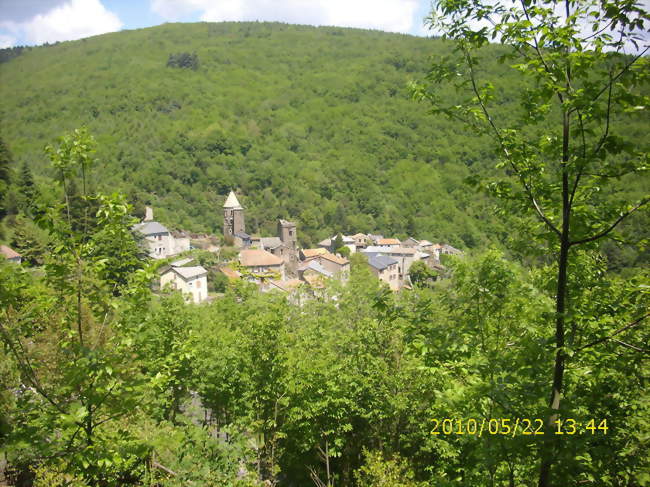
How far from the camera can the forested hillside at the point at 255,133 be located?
95188 mm

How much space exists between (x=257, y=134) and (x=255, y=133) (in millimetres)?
659

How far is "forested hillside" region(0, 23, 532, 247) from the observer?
9519cm

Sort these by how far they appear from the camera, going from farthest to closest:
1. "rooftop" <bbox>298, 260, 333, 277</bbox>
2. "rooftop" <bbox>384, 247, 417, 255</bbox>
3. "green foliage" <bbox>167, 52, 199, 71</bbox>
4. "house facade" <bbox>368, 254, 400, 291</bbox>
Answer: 1. "green foliage" <bbox>167, 52, 199, 71</bbox>
2. "rooftop" <bbox>384, 247, 417, 255</bbox>
3. "house facade" <bbox>368, 254, 400, 291</bbox>
4. "rooftop" <bbox>298, 260, 333, 277</bbox>

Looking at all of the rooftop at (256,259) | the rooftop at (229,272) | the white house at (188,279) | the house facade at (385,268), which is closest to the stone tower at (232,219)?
the rooftop at (256,259)

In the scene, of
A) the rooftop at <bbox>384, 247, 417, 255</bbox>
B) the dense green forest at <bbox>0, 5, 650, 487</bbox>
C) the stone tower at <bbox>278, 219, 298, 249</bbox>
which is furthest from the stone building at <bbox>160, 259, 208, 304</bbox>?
the rooftop at <bbox>384, 247, 417, 255</bbox>

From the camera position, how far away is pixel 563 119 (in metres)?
3.69

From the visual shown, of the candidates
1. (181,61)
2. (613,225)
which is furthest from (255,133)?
(613,225)

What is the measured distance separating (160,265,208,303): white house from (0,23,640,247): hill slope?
51.6 feet

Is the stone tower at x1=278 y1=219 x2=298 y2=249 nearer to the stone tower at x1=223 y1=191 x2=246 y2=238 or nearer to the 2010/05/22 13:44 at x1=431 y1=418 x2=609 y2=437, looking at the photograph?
the stone tower at x1=223 y1=191 x2=246 y2=238

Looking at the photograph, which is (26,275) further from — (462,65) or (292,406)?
(292,406)

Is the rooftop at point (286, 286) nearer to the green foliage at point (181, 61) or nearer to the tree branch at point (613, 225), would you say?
the tree branch at point (613, 225)

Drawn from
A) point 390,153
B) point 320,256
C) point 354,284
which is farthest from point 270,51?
point 354,284

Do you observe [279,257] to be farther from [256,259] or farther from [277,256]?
[256,259]

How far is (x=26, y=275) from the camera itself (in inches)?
179
